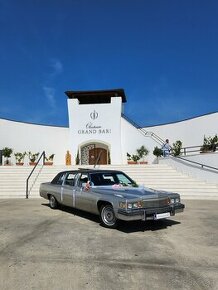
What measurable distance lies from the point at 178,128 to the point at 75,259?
23484 mm

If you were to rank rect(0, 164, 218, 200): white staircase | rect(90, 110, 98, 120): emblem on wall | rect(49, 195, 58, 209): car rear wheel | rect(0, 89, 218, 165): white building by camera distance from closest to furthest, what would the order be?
1. rect(49, 195, 58, 209): car rear wheel
2. rect(0, 164, 218, 200): white staircase
3. rect(0, 89, 218, 165): white building
4. rect(90, 110, 98, 120): emblem on wall

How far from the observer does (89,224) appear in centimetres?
762

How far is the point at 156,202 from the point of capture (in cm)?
693

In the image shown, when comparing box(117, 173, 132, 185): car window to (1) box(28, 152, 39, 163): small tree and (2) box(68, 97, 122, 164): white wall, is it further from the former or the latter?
(1) box(28, 152, 39, 163): small tree

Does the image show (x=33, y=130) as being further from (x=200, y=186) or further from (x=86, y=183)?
(x=86, y=183)

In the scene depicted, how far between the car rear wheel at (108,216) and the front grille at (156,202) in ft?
2.76

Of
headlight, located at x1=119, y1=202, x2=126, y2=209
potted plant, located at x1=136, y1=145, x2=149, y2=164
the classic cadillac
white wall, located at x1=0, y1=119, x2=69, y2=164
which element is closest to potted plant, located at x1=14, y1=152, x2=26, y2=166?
white wall, located at x1=0, y1=119, x2=69, y2=164

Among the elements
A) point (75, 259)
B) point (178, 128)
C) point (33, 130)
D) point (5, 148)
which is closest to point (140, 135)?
point (178, 128)

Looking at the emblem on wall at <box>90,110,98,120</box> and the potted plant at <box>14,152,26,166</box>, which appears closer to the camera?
the potted plant at <box>14,152,26,166</box>

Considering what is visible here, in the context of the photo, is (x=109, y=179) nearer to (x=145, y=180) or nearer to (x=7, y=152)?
(x=145, y=180)

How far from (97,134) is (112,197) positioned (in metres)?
19.5

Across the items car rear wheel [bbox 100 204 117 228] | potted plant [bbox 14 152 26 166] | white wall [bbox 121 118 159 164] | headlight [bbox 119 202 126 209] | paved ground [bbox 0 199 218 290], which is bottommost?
paved ground [bbox 0 199 218 290]

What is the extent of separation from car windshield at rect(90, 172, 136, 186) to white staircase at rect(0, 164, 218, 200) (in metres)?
5.77

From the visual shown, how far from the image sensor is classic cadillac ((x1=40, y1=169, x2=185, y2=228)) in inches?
264
